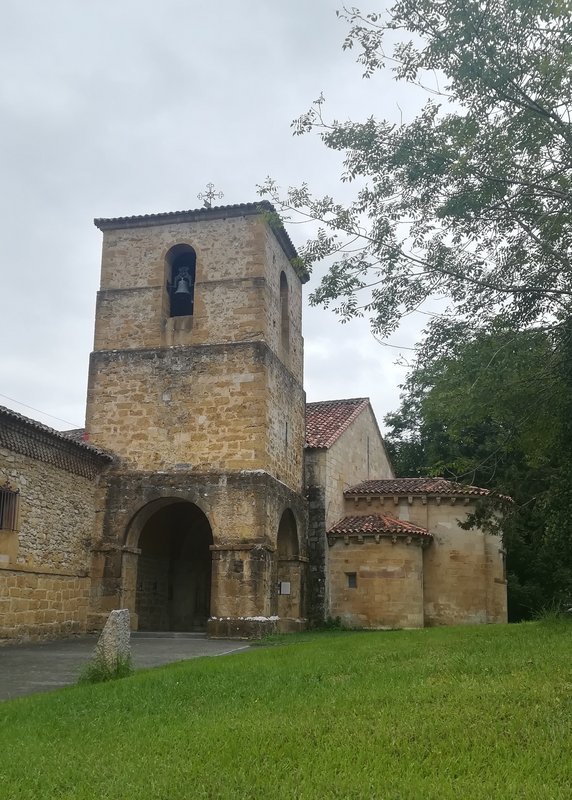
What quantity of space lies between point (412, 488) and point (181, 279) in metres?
8.99

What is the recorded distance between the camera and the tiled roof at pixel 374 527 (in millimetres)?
20219

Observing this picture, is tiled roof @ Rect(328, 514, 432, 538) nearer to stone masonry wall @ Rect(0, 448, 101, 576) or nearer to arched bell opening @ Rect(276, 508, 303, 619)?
arched bell opening @ Rect(276, 508, 303, 619)

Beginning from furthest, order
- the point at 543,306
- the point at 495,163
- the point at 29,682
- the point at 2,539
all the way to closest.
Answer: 1. the point at 2,539
2. the point at 543,306
3. the point at 495,163
4. the point at 29,682

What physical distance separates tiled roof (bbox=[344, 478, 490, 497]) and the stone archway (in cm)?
359

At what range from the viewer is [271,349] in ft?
61.5

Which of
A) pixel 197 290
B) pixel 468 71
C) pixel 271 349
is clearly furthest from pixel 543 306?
pixel 197 290

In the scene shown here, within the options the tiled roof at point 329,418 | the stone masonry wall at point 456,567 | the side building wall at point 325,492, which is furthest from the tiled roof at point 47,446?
the stone masonry wall at point 456,567

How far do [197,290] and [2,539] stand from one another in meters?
7.79

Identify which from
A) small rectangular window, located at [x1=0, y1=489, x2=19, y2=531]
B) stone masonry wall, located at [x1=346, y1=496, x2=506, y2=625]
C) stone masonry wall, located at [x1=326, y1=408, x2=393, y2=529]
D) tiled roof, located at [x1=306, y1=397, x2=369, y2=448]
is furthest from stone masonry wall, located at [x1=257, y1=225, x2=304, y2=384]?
small rectangular window, located at [x1=0, y1=489, x2=19, y2=531]

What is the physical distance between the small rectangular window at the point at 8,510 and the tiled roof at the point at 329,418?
358 inches

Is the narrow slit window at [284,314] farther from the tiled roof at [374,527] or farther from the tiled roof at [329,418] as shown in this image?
the tiled roof at [374,527]

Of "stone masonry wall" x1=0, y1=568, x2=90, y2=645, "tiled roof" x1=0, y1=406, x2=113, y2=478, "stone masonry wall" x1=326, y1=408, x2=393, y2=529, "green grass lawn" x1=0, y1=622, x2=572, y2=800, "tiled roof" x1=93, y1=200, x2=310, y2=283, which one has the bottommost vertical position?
"green grass lawn" x1=0, y1=622, x2=572, y2=800

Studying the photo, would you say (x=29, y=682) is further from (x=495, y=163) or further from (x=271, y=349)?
(x=271, y=349)

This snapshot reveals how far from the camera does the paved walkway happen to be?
31.0ft
